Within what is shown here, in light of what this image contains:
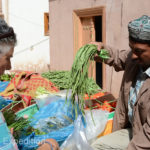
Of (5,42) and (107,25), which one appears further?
(107,25)

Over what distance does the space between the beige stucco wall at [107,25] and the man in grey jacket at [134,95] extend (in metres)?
1.94

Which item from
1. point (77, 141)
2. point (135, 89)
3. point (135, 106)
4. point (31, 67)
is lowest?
point (31, 67)

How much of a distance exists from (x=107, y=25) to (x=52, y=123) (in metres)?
2.75

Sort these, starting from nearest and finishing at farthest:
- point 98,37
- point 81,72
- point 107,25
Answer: point 81,72, point 107,25, point 98,37

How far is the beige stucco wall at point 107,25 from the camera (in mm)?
4344

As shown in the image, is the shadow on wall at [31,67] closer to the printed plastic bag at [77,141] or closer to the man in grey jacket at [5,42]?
the printed plastic bag at [77,141]

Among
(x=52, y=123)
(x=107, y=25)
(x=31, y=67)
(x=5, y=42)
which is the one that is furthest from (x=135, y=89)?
(x=31, y=67)

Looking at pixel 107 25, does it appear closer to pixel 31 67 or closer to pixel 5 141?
pixel 5 141

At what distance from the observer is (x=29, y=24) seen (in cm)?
1067

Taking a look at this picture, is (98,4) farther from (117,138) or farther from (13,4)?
(13,4)

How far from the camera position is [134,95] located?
7.55 feet

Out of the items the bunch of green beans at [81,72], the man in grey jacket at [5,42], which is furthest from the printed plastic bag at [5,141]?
the bunch of green beans at [81,72]

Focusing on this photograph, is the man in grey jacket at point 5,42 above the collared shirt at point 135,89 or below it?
above

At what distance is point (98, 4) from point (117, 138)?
3.27 m
